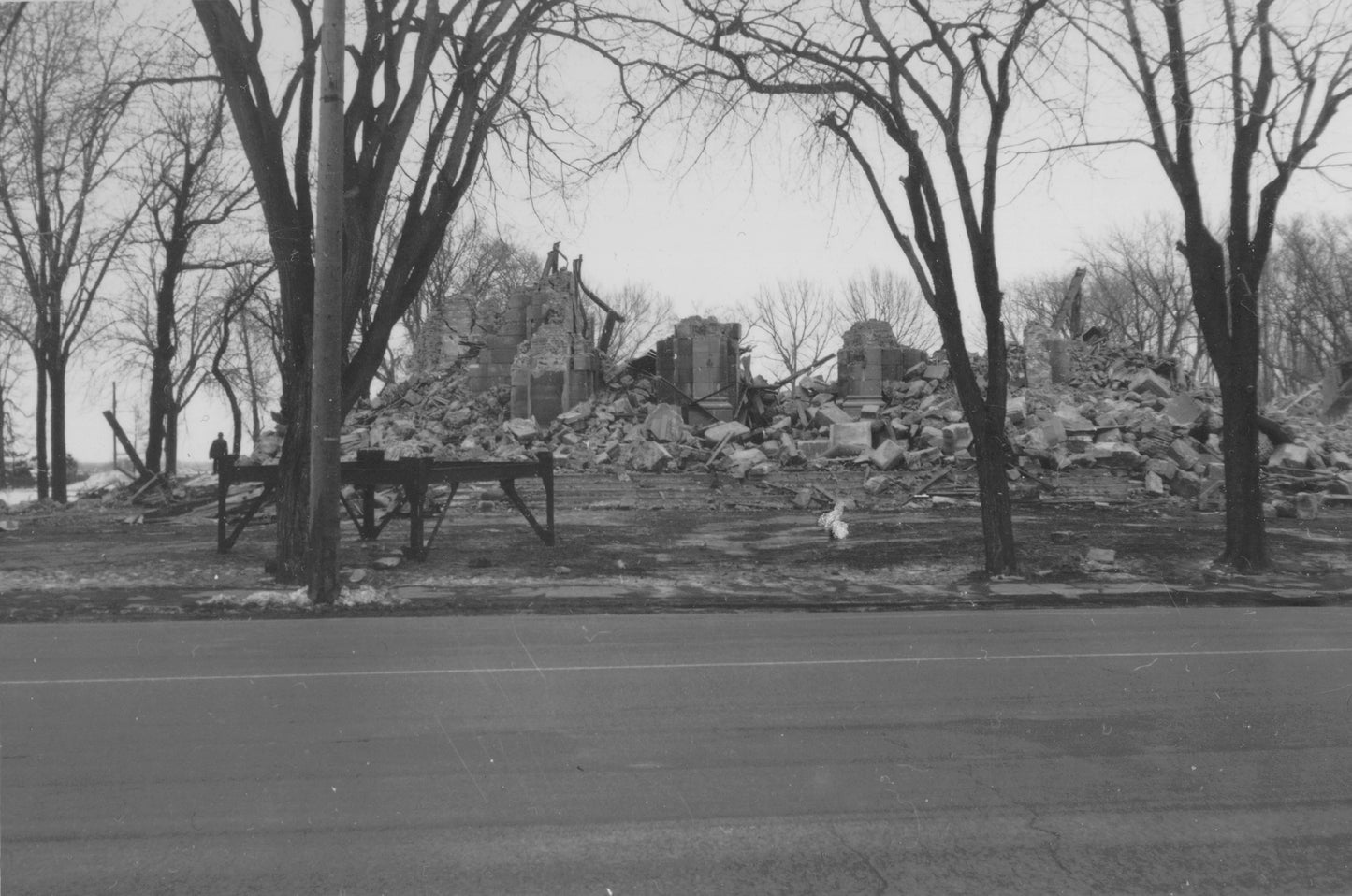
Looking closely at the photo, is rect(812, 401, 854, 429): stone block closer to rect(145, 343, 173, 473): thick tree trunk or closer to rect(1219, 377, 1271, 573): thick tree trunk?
rect(1219, 377, 1271, 573): thick tree trunk

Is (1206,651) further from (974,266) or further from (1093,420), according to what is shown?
(1093,420)

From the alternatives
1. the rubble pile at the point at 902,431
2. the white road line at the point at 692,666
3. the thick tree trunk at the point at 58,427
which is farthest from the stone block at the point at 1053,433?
the thick tree trunk at the point at 58,427

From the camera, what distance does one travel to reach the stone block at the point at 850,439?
87.9ft

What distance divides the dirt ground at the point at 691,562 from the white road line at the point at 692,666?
3405 millimetres

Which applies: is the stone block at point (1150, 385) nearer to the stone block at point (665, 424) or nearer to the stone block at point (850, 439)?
the stone block at point (850, 439)

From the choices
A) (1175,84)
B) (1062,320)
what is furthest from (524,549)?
(1062,320)

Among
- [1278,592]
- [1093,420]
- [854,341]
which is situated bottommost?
[1278,592]

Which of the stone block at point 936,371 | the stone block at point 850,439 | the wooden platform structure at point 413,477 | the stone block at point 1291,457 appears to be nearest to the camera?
the wooden platform structure at point 413,477

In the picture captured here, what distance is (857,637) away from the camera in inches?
340

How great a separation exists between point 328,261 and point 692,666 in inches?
223

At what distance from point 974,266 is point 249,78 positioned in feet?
27.9

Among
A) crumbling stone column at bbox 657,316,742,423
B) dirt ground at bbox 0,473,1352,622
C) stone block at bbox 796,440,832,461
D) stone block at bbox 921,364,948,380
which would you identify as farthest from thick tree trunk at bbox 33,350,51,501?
stone block at bbox 921,364,948,380

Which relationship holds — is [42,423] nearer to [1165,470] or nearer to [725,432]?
[725,432]

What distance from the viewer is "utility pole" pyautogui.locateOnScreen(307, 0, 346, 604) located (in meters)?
10.3
